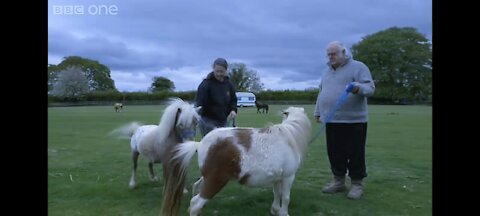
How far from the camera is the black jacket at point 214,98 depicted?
568 cm

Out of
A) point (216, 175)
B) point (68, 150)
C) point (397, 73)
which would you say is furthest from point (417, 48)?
point (216, 175)

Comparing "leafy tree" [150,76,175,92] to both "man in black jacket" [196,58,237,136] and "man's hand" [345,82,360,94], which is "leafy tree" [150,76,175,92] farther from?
"man's hand" [345,82,360,94]

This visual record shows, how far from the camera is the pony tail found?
4547 mm

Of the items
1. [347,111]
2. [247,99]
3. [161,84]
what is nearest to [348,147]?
[347,111]

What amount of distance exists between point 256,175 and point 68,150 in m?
7.80

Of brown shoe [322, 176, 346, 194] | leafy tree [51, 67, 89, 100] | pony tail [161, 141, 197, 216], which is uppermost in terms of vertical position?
leafy tree [51, 67, 89, 100]

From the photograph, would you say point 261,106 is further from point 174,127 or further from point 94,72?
point 174,127

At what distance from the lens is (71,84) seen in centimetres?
4616

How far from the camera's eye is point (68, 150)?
35.2 feet

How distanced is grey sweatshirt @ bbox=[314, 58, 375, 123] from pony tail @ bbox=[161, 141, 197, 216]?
6.88 ft

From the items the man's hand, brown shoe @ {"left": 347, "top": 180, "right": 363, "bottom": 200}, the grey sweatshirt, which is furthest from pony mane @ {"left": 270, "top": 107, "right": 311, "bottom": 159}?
brown shoe @ {"left": 347, "top": 180, "right": 363, "bottom": 200}

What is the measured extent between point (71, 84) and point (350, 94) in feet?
148

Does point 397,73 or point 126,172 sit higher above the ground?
point 397,73
